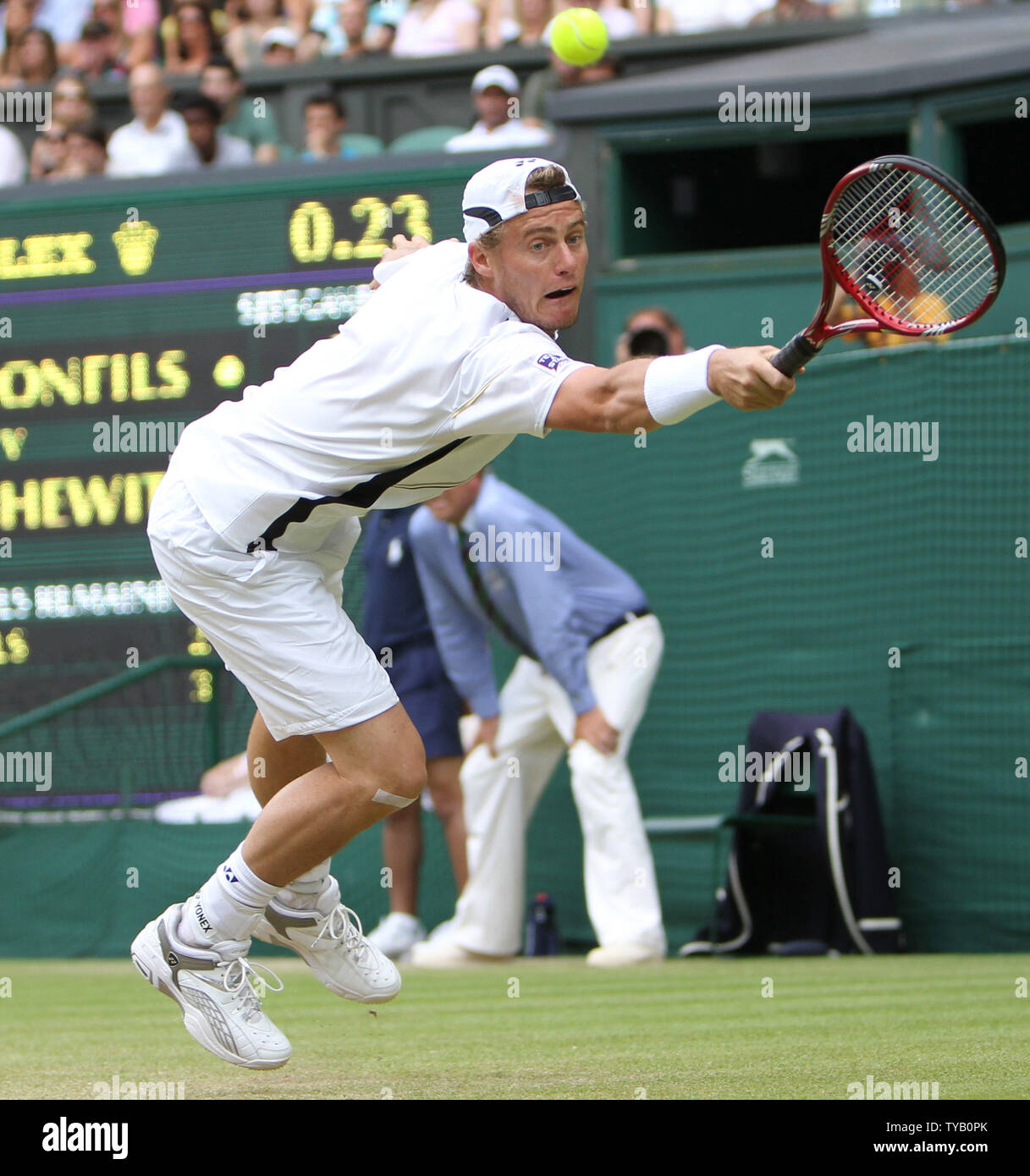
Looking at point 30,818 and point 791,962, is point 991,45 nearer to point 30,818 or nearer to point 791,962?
point 791,962

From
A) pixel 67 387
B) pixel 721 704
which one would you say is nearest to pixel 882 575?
pixel 721 704

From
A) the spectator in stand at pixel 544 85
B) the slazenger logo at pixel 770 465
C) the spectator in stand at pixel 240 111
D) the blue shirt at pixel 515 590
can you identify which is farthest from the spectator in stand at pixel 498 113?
the blue shirt at pixel 515 590

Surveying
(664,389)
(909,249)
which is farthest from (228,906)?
(909,249)

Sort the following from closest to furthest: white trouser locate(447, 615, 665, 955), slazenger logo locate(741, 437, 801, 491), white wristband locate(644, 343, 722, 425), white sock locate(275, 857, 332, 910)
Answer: white wristband locate(644, 343, 722, 425) → white sock locate(275, 857, 332, 910) → white trouser locate(447, 615, 665, 955) → slazenger logo locate(741, 437, 801, 491)

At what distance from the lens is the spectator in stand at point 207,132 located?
10.3m

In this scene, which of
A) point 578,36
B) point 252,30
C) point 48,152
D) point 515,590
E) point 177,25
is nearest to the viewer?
point 515,590

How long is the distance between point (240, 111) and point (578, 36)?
2640 millimetres

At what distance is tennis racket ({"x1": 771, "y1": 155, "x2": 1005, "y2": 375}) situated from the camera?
12.9 feet

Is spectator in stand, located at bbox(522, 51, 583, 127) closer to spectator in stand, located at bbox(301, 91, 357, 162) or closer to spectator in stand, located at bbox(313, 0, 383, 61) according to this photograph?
spectator in stand, located at bbox(301, 91, 357, 162)

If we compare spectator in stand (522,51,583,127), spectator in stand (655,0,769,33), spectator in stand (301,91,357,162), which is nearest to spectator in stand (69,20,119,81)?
spectator in stand (301,91,357,162)

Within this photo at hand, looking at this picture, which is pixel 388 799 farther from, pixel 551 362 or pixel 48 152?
pixel 48 152

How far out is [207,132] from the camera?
1033 centimetres

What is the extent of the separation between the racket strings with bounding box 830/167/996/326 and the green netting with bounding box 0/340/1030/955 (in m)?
4.40

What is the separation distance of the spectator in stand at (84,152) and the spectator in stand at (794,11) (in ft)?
11.7
